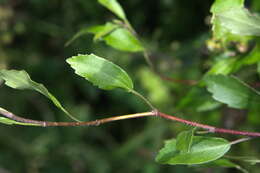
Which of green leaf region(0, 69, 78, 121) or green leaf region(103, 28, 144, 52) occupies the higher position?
green leaf region(0, 69, 78, 121)

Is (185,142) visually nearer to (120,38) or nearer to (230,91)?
(230,91)

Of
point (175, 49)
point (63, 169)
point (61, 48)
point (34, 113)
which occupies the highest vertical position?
point (175, 49)

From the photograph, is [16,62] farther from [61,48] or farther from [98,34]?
[98,34]

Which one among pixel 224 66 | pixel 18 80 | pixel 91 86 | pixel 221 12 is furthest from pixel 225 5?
pixel 91 86

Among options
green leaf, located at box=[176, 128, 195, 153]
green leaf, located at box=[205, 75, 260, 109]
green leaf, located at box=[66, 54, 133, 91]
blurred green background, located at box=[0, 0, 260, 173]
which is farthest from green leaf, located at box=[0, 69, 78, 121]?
blurred green background, located at box=[0, 0, 260, 173]

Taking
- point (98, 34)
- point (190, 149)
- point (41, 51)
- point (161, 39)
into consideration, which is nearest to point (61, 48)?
point (41, 51)

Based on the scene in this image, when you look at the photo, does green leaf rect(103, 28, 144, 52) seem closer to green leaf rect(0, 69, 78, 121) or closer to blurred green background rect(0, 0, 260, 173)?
green leaf rect(0, 69, 78, 121)

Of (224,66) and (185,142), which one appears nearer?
(185,142)
